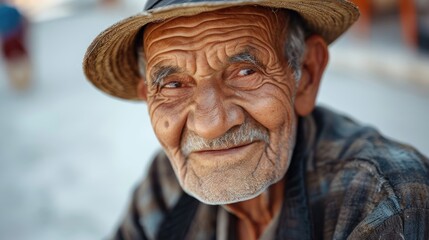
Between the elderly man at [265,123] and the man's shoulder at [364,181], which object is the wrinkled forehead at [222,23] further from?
the man's shoulder at [364,181]

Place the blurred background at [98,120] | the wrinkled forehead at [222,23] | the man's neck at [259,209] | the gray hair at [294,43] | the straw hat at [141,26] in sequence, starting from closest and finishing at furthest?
the straw hat at [141,26] → the wrinkled forehead at [222,23] → the gray hair at [294,43] → the man's neck at [259,209] → the blurred background at [98,120]

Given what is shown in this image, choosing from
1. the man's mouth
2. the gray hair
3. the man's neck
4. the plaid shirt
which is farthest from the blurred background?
the man's mouth

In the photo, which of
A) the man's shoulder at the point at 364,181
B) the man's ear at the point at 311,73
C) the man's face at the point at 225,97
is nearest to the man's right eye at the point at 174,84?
the man's face at the point at 225,97

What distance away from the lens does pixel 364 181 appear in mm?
1969

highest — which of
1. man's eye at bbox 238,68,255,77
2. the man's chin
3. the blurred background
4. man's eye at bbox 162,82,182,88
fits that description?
man's eye at bbox 238,68,255,77

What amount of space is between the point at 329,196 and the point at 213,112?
18.2 inches

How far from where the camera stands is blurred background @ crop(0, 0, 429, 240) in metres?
5.15

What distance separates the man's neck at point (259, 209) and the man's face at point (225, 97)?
24cm

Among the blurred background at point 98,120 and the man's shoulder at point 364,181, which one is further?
the blurred background at point 98,120

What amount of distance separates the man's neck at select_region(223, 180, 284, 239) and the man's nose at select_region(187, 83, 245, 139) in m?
0.41

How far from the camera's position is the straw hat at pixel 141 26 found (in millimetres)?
1786

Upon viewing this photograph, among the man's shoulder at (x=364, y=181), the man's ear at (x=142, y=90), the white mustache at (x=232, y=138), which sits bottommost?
the man's shoulder at (x=364, y=181)

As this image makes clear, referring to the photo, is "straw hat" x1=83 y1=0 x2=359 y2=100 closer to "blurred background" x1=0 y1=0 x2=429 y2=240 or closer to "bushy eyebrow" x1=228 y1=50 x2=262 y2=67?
"bushy eyebrow" x1=228 y1=50 x2=262 y2=67

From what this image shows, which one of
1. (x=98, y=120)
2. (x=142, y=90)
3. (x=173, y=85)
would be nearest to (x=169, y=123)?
(x=173, y=85)
